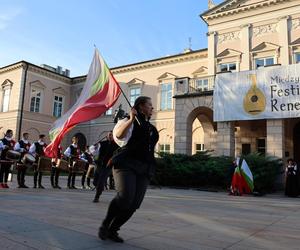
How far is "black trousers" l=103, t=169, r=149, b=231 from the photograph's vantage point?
4332mm

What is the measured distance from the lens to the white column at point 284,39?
26775 mm

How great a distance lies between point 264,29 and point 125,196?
2739 centimetres

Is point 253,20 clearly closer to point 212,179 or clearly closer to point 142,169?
point 212,179

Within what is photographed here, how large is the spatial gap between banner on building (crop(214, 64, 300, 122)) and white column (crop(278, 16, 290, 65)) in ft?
26.3

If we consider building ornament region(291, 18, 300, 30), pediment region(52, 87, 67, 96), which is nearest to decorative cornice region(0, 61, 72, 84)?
pediment region(52, 87, 67, 96)

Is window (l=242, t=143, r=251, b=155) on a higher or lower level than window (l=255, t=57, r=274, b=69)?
lower

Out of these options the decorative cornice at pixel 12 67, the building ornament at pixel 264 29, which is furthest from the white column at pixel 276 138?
the decorative cornice at pixel 12 67


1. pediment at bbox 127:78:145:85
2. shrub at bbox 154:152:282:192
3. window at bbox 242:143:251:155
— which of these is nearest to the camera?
shrub at bbox 154:152:282:192

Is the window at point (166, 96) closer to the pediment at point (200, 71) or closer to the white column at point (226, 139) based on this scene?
the pediment at point (200, 71)

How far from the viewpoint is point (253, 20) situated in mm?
28891

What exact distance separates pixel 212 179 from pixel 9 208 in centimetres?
1282

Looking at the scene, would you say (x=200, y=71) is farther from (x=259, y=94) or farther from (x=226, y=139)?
(x=259, y=94)

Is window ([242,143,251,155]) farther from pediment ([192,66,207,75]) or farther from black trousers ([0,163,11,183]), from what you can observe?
black trousers ([0,163,11,183])

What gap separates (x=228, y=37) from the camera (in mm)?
30031
